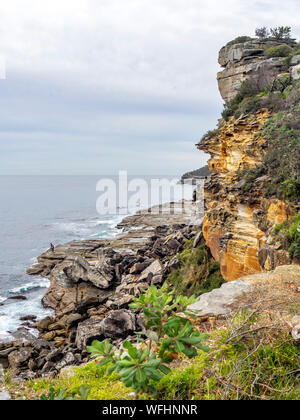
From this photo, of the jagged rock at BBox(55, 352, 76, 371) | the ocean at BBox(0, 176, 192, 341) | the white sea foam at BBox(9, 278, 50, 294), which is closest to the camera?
the jagged rock at BBox(55, 352, 76, 371)

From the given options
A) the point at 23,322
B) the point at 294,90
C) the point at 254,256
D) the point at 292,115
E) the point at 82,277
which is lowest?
the point at 23,322

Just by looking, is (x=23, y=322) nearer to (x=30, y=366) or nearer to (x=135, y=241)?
(x=30, y=366)

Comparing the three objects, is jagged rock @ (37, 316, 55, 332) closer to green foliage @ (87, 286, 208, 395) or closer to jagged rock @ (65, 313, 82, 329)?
jagged rock @ (65, 313, 82, 329)

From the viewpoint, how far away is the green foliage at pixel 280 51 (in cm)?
2411

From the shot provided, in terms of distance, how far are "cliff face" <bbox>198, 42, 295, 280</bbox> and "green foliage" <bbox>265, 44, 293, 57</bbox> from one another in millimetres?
4242

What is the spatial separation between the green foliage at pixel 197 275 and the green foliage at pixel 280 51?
54.0ft

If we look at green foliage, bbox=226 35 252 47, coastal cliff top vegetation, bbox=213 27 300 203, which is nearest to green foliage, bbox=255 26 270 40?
green foliage, bbox=226 35 252 47

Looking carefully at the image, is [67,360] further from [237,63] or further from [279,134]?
[237,63]

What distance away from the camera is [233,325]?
420cm

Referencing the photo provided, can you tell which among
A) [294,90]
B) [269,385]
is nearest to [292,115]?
[294,90]

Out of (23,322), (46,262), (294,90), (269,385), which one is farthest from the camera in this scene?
(46,262)

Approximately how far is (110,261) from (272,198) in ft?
58.3

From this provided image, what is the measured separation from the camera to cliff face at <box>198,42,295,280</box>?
11844mm

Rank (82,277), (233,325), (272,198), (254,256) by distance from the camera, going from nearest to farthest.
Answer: (233,325) → (272,198) → (254,256) → (82,277)
